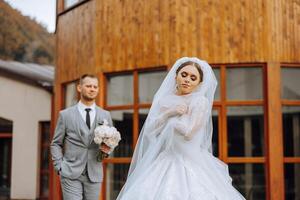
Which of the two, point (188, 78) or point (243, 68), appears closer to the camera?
point (188, 78)

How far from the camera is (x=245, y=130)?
882 cm

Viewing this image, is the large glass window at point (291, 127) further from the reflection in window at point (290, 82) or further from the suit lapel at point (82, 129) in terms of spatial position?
the suit lapel at point (82, 129)

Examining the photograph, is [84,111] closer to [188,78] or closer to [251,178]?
[188,78]

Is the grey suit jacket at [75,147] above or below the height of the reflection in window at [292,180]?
above

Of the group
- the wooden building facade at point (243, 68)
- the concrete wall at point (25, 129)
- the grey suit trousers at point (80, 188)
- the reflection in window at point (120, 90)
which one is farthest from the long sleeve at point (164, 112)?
the concrete wall at point (25, 129)

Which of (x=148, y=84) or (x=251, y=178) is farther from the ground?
(x=148, y=84)

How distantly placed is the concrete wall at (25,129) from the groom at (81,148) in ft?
33.2

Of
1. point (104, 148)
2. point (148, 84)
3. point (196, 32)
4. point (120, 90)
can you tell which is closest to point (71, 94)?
point (120, 90)

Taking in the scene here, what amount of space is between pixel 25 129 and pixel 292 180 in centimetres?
898

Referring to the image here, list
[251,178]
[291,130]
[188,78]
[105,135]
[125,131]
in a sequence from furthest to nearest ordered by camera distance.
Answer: [125,131]
[291,130]
[251,178]
[105,135]
[188,78]

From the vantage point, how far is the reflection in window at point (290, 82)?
347 inches

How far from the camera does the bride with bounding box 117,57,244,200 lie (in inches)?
167

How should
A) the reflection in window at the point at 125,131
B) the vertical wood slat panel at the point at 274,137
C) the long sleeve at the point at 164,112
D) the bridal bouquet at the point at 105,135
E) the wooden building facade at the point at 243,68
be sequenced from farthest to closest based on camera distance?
the reflection in window at the point at 125,131 < the wooden building facade at the point at 243,68 < the vertical wood slat panel at the point at 274,137 < the bridal bouquet at the point at 105,135 < the long sleeve at the point at 164,112

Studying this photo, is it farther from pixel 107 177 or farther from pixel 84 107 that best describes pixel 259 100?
pixel 84 107
